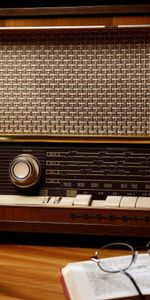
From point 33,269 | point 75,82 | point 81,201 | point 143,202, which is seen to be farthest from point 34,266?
point 75,82

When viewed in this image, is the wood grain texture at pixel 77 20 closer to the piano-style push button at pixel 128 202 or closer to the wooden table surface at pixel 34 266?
the piano-style push button at pixel 128 202

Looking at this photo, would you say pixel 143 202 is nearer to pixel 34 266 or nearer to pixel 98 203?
pixel 98 203

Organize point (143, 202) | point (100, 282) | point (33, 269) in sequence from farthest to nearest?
1. point (143, 202)
2. point (33, 269)
3. point (100, 282)

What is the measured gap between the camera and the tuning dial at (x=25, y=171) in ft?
4.54

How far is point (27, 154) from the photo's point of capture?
55.7 inches

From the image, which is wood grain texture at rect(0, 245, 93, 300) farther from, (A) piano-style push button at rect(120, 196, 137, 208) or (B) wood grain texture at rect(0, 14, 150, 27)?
(B) wood grain texture at rect(0, 14, 150, 27)

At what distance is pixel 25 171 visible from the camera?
139cm

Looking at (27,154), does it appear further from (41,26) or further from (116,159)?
(41,26)

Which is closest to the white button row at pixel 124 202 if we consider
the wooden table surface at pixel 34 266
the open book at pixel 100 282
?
the wooden table surface at pixel 34 266

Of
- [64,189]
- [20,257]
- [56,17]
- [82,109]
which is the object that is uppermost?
[56,17]

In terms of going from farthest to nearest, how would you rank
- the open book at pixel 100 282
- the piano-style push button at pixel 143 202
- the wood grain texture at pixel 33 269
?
1. the piano-style push button at pixel 143 202
2. the wood grain texture at pixel 33 269
3. the open book at pixel 100 282

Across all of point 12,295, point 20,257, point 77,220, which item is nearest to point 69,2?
point 77,220

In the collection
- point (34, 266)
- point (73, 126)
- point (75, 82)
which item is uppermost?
point (75, 82)

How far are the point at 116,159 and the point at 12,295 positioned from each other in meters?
0.53
